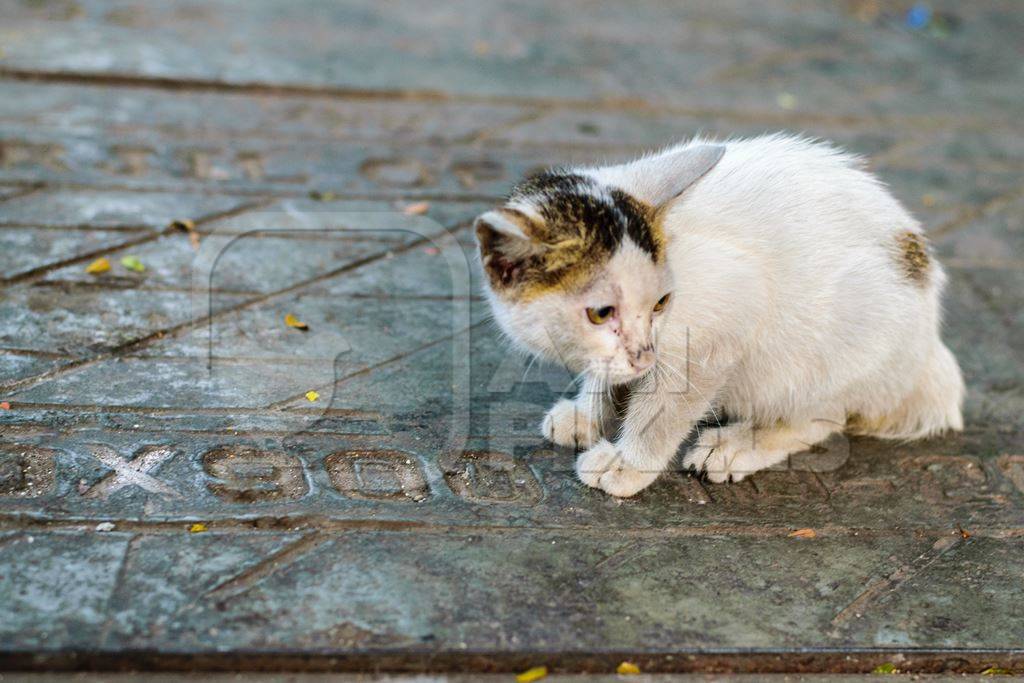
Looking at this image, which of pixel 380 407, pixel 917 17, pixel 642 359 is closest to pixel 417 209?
pixel 380 407

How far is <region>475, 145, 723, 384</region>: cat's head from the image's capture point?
307 centimetres

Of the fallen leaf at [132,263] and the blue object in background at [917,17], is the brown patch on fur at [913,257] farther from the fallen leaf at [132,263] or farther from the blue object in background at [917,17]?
the blue object in background at [917,17]

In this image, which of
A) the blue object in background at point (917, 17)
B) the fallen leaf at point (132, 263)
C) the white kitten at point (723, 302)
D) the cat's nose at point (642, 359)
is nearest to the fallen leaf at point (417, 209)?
the fallen leaf at point (132, 263)

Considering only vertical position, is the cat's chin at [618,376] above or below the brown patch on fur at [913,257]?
below

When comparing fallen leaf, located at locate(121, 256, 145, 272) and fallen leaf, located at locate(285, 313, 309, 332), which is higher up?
fallen leaf, located at locate(121, 256, 145, 272)

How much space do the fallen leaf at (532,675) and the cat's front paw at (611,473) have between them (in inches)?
30.1

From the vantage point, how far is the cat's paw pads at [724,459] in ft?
11.6

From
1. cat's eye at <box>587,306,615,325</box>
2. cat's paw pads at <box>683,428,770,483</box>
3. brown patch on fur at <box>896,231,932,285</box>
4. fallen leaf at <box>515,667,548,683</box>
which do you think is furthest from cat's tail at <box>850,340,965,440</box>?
fallen leaf at <box>515,667,548,683</box>

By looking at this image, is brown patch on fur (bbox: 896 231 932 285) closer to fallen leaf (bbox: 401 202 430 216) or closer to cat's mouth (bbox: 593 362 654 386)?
cat's mouth (bbox: 593 362 654 386)

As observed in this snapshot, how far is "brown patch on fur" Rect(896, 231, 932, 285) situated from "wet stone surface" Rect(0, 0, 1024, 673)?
0.65 metres

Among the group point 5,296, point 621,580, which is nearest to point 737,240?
point 621,580

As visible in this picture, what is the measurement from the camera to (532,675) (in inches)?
108

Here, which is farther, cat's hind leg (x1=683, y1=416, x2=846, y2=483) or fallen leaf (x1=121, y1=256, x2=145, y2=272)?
fallen leaf (x1=121, y1=256, x2=145, y2=272)

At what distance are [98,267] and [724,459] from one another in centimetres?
257
